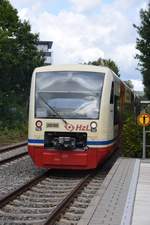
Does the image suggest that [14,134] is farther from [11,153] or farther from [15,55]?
[15,55]

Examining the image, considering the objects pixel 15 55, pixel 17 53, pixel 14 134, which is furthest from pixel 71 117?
pixel 17 53

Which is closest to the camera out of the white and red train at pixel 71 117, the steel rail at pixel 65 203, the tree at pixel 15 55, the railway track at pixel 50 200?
the steel rail at pixel 65 203

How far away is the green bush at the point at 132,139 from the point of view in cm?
1948

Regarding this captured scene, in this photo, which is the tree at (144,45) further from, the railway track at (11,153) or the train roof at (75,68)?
the train roof at (75,68)

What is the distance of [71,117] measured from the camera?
16.1 m

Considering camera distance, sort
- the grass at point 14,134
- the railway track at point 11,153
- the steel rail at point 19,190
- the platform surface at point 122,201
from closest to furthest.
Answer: the platform surface at point 122,201 → the steel rail at point 19,190 → the railway track at point 11,153 → the grass at point 14,134

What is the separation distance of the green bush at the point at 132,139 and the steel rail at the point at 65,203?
3768 millimetres

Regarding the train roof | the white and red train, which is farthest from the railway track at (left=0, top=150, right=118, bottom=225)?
the train roof

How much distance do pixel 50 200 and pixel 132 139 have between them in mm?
7496

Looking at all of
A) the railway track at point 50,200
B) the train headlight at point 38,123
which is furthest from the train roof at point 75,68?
the railway track at point 50,200

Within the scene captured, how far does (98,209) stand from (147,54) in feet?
101

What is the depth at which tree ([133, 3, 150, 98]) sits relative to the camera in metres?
39.9

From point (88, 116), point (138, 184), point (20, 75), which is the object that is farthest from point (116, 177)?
point (20, 75)

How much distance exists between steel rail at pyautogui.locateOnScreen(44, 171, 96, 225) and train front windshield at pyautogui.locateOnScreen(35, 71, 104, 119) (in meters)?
1.75
